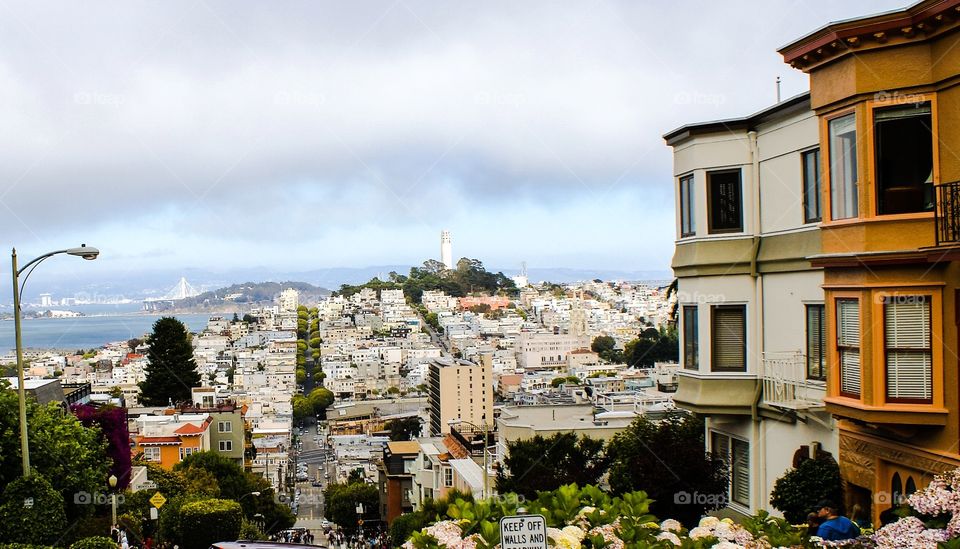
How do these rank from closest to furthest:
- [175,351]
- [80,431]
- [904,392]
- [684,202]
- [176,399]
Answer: [904,392], [684,202], [80,431], [175,351], [176,399]

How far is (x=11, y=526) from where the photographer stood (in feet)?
39.1

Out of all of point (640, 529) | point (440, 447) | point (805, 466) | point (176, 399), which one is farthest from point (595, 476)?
point (176, 399)

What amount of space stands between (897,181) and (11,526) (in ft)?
34.1

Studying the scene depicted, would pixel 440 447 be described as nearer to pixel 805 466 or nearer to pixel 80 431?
pixel 80 431

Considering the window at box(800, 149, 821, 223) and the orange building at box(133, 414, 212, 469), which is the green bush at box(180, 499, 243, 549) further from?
the orange building at box(133, 414, 212, 469)

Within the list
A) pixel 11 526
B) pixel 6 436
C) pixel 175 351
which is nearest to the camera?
pixel 11 526

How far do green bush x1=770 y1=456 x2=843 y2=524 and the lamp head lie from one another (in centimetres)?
950

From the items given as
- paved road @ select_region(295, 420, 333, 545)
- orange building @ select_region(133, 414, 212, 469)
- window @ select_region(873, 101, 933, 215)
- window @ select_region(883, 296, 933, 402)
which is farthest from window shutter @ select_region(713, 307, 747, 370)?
paved road @ select_region(295, 420, 333, 545)

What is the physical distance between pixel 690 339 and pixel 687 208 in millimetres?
1812

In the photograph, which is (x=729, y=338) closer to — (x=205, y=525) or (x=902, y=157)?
(x=902, y=157)

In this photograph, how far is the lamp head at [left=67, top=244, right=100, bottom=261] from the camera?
13.6m

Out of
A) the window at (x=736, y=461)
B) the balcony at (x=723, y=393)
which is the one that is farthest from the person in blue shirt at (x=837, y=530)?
the window at (x=736, y=461)

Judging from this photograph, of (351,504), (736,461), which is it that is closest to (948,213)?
(736,461)

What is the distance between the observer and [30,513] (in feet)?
39.4
